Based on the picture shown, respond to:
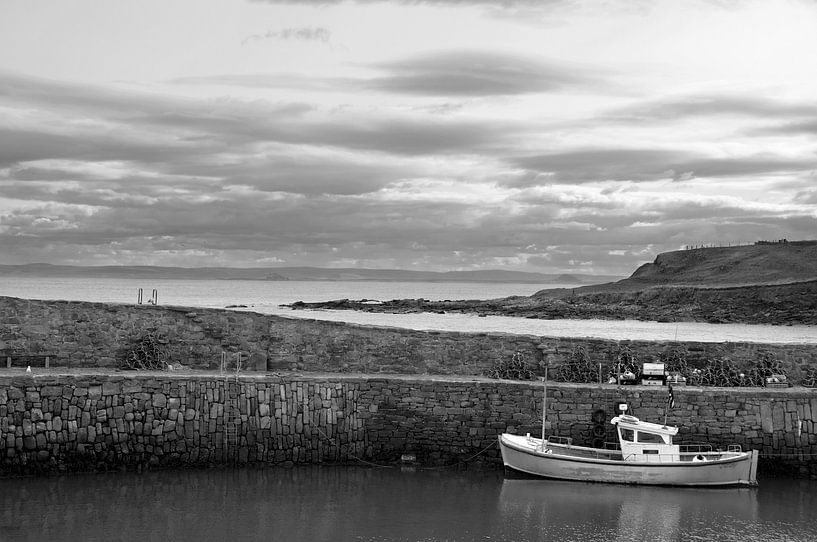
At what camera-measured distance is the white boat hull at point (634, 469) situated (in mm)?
19938

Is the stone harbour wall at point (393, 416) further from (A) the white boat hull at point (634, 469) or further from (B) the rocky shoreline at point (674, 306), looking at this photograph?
(B) the rocky shoreline at point (674, 306)

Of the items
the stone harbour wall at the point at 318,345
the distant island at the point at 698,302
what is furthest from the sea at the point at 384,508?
the distant island at the point at 698,302

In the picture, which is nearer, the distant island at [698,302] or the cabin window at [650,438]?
the cabin window at [650,438]

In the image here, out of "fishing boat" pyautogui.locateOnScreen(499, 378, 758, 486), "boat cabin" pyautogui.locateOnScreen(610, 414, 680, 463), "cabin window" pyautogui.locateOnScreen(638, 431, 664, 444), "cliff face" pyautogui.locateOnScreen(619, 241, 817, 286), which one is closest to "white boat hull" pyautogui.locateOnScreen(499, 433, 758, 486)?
"fishing boat" pyautogui.locateOnScreen(499, 378, 758, 486)

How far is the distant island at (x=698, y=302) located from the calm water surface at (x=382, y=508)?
5673 centimetres

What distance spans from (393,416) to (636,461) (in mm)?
4910

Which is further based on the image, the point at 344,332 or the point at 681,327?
the point at 681,327

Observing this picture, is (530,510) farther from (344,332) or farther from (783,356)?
(783,356)

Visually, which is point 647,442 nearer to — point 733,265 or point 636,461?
point 636,461

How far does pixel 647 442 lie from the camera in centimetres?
2036

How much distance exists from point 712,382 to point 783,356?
193cm

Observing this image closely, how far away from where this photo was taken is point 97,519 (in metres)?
17.2

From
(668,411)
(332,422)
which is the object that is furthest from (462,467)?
(668,411)

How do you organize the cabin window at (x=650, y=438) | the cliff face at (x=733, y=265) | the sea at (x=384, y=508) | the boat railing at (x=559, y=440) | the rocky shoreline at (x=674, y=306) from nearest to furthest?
1. the sea at (x=384, y=508)
2. the cabin window at (x=650, y=438)
3. the boat railing at (x=559, y=440)
4. the rocky shoreline at (x=674, y=306)
5. the cliff face at (x=733, y=265)
